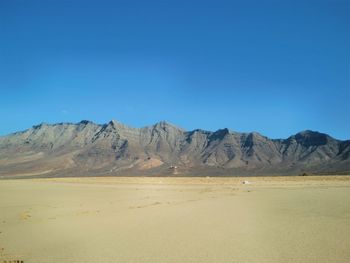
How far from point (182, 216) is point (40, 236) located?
6.20 meters

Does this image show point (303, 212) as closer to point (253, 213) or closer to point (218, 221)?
point (253, 213)

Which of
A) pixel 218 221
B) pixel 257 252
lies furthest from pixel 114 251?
pixel 218 221

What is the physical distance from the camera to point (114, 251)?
1005 centimetres

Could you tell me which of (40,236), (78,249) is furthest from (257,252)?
(40,236)

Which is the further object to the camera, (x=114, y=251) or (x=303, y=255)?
(x=114, y=251)

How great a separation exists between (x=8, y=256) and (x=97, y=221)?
5.99 m

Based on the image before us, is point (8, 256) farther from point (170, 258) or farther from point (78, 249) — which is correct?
point (170, 258)

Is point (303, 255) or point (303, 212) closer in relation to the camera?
point (303, 255)

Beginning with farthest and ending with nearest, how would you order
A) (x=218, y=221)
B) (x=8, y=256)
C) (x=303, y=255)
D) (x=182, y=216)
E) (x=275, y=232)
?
(x=182, y=216) → (x=218, y=221) → (x=275, y=232) → (x=8, y=256) → (x=303, y=255)

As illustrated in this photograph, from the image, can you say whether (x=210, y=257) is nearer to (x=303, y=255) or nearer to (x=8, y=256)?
(x=303, y=255)

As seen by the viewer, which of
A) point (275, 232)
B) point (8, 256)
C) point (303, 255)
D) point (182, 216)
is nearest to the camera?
point (303, 255)

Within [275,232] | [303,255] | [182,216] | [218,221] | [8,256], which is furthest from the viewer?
[182,216]

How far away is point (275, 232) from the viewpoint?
12227 millimetres

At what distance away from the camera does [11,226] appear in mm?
14914
